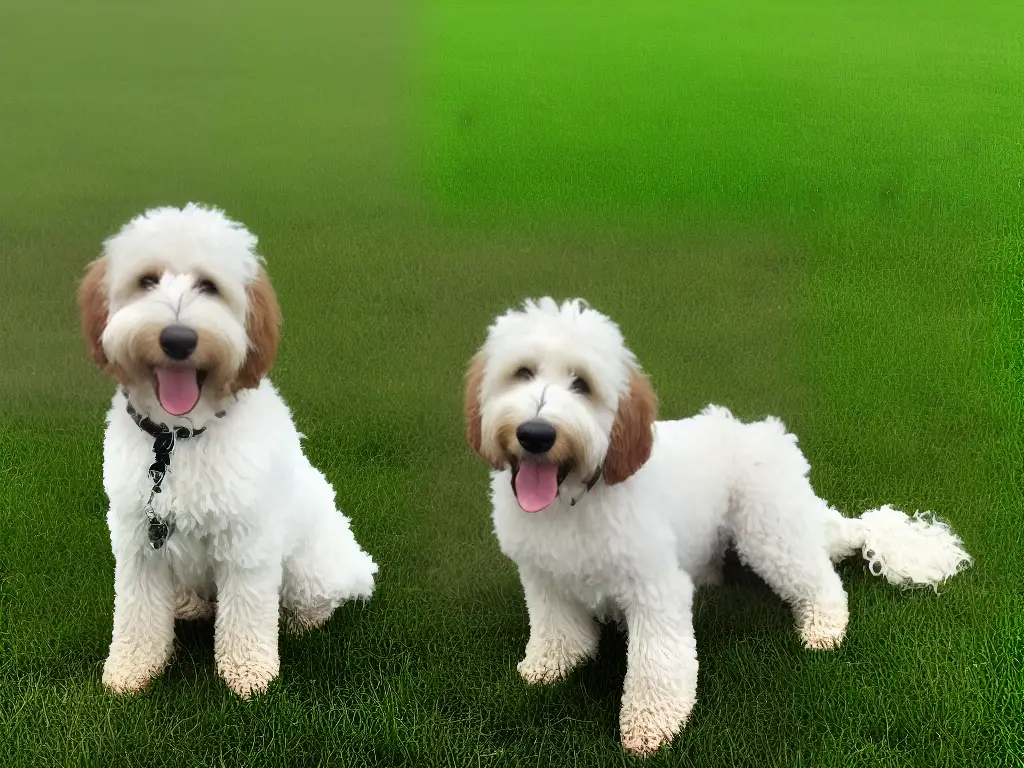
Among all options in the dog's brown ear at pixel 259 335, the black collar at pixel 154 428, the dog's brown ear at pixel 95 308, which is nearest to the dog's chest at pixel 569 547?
the dog's brown ear at pixel 259 335

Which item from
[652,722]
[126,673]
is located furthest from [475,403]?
[126,673]

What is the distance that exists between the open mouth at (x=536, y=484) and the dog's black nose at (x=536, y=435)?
14 centimetres

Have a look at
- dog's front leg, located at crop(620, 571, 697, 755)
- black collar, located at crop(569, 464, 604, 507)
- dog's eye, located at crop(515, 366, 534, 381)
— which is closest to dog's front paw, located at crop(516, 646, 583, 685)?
dog's front leg, located at crop(620, 571, 697, 755)

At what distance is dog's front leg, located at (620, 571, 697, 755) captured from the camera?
3.26 meters

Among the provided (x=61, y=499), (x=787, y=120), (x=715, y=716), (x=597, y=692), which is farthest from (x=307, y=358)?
(x=787, y=120)

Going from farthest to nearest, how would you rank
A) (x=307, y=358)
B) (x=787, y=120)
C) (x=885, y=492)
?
(x=787, y=120)
(x=307, y=358)
(x=885, y=492)

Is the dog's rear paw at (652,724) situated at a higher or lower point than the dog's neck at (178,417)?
lower

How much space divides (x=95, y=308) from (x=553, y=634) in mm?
2104

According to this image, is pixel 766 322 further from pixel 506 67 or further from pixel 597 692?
pixel 506 67

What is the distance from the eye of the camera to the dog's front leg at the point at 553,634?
3564mm

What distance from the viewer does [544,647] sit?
361 cm

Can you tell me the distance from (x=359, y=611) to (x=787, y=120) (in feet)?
18.4

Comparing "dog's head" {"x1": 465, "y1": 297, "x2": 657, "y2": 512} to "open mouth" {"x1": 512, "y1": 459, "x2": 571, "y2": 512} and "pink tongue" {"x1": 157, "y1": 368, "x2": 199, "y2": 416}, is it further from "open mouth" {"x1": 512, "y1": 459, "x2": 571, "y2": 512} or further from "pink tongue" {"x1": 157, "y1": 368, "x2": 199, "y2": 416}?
"pink tongue" {"x1": 157, "y1": 368, "x2": 199, "y2": 416}

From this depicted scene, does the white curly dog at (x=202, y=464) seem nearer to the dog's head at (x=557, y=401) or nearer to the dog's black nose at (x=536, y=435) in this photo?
the dog's head at (x=557, y=401)
